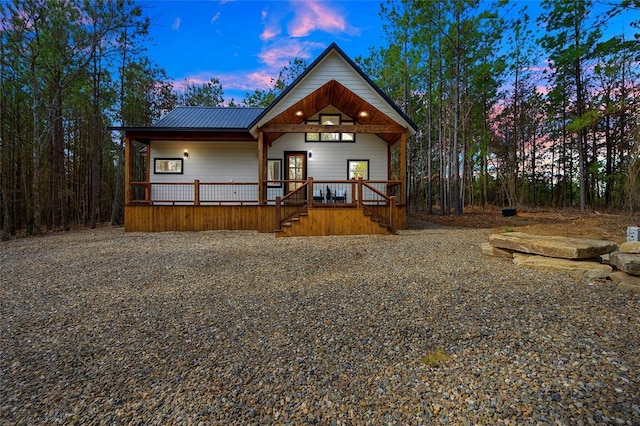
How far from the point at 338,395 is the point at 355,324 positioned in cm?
104

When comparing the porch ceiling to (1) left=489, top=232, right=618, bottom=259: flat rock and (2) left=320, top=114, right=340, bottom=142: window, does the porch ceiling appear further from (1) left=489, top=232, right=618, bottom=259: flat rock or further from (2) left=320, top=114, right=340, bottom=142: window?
(1) left=489, top=232, right=618, bottom=259: flat rock

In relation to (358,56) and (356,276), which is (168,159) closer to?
(356,276)

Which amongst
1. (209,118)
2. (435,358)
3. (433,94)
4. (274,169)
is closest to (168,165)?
(209,118)

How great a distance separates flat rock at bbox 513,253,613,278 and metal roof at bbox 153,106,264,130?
1055cm

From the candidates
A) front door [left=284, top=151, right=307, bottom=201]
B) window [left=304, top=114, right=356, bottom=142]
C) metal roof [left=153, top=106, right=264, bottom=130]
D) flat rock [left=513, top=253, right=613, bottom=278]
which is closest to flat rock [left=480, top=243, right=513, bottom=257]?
flat rock [left=513, top=253, right=613, bottom=278]

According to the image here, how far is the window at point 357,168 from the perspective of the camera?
12.3m

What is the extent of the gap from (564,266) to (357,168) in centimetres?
877

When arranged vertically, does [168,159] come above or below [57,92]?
below

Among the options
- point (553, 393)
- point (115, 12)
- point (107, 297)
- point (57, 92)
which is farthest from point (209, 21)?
point (553, 393)

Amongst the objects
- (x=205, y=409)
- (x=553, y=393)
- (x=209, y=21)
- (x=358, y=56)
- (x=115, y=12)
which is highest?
(x=358, y=56)

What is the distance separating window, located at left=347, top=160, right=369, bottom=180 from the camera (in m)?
12.3

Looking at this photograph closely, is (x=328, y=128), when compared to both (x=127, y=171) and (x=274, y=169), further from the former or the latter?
(x=127, y=171)

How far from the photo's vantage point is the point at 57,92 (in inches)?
443

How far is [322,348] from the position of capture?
259 cm
